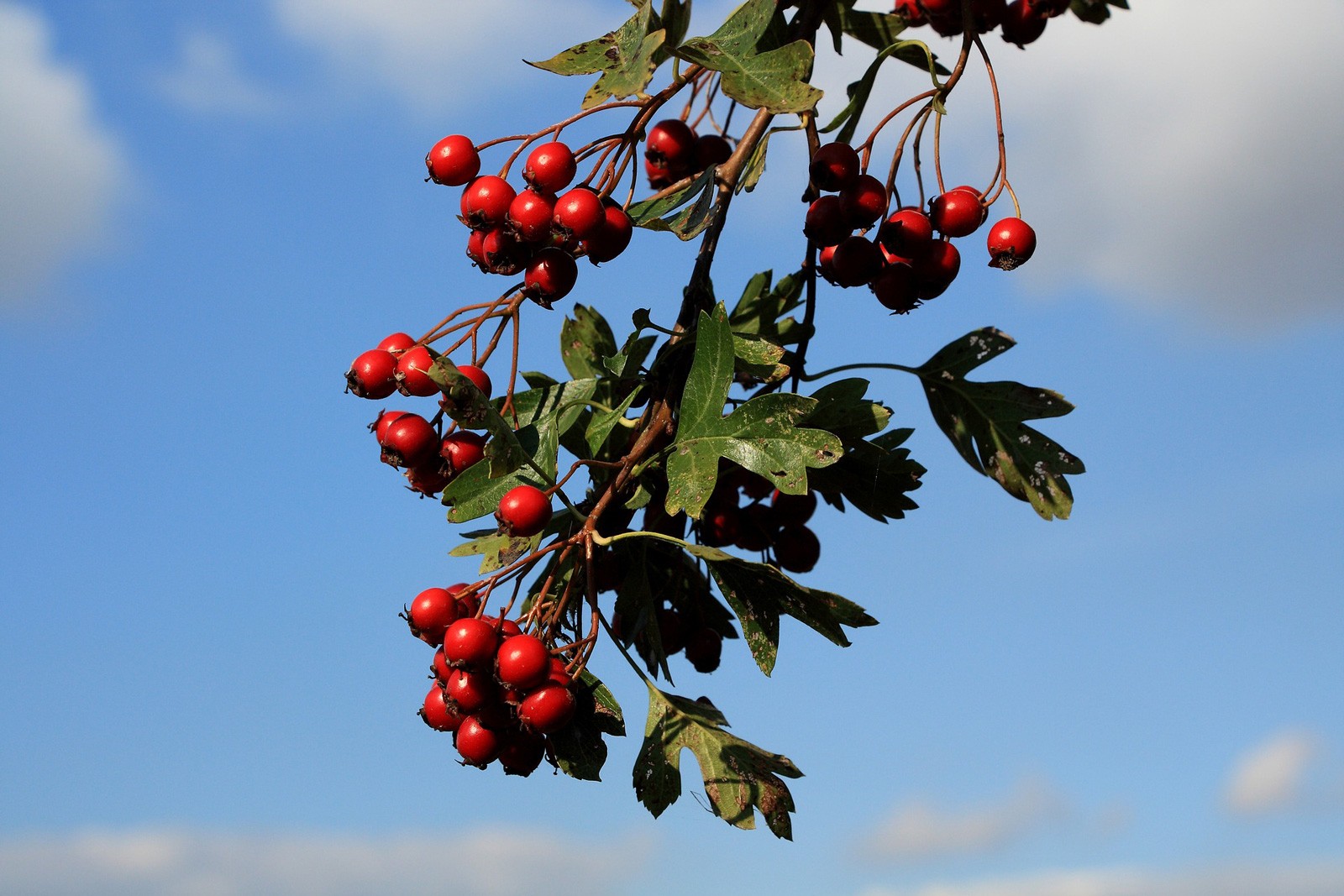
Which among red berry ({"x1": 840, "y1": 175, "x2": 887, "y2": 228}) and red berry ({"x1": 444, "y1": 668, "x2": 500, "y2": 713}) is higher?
red berry ({"x1": 840, "y1": 175, "x2": 887, "y2": 228})

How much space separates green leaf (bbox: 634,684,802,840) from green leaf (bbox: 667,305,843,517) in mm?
370

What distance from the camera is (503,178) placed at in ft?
5.37

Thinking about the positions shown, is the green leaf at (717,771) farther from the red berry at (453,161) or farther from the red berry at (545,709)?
the red berry at (453,161)

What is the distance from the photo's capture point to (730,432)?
1.60 metres

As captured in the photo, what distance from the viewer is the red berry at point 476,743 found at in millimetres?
1537

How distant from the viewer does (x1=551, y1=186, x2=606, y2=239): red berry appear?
1520 millimetres

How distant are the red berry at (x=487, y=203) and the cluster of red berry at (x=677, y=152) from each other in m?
0.59

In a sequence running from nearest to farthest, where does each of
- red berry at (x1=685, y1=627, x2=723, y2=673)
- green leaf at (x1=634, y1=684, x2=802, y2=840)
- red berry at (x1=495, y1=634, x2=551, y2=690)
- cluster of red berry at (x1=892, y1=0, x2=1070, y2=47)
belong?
red berry at (x1=495, y1=634, x2=551, y2=690), green leaf at (x1=634, y1=684, x2=802, y2=840), red berry at (x1=685, y1=627, x2=723, y2=673), cluster of red berry at (x1=892, y1=0, x2=1070, y2=47)

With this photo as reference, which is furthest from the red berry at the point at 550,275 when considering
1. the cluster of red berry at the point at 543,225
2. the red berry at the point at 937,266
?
the red berry at the point at 937,266

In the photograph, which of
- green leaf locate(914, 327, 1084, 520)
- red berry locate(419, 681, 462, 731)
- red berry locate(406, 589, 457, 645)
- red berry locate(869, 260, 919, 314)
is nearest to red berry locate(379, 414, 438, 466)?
red berry locate(406, 589, 457, 645)

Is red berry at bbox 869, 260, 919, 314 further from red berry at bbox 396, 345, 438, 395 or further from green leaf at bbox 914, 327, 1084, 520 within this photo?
red berry at bbox 396, 345, 438, 395

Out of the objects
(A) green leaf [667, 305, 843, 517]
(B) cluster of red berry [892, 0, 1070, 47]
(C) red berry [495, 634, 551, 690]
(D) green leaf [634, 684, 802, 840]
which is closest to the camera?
(C) red berry [495, 634, 551, 690]

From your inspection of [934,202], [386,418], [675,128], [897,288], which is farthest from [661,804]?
[675,128]

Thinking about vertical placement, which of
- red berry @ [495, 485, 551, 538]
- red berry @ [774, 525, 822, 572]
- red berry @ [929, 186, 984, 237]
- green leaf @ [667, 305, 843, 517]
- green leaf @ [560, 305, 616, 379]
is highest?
green leaf @ [560, 305, 616, 379]
